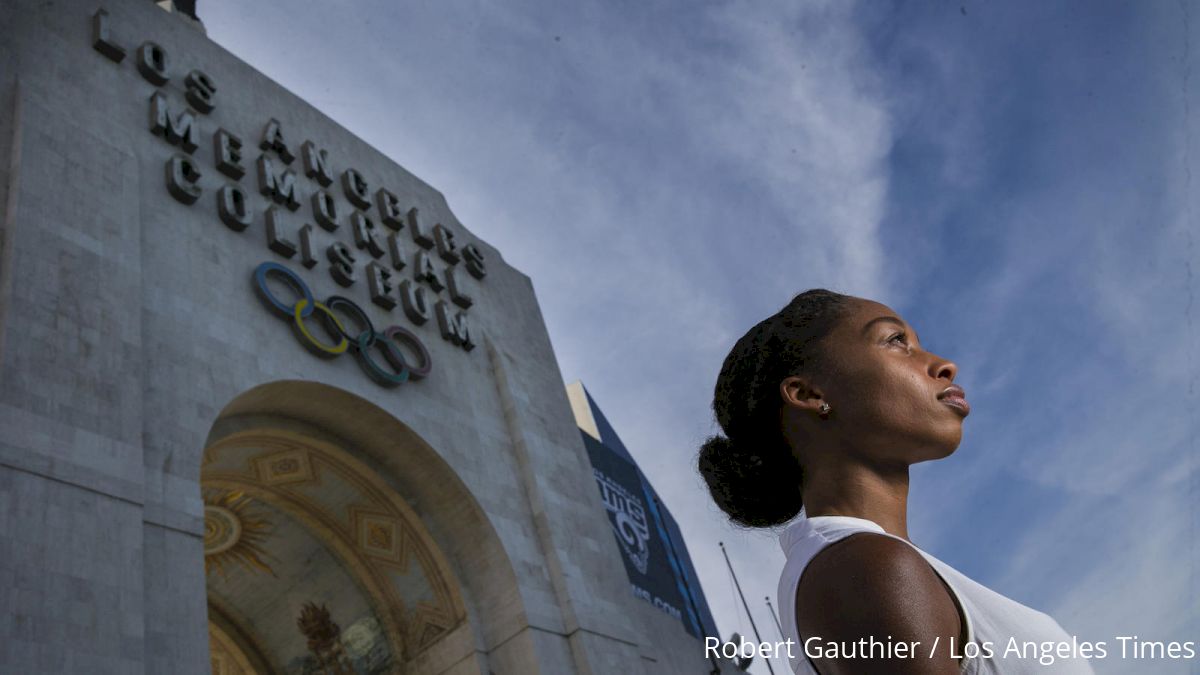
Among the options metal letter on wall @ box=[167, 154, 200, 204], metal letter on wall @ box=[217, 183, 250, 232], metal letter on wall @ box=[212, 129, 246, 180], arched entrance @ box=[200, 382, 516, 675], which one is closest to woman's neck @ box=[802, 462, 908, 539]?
arched entrance @ box=[200, 382, 516, 675]

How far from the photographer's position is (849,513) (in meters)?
2.45

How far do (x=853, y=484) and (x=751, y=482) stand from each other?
1.35 feet

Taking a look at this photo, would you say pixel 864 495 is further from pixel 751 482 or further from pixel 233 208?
pixel 233 208

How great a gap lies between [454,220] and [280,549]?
829cm

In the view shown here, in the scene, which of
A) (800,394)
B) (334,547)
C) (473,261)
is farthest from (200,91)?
(800,394)

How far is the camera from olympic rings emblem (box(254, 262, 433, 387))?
1509 cm

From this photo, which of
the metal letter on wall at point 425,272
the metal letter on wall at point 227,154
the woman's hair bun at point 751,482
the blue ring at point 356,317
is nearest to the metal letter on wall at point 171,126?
the metal letter on wall at point 227,154

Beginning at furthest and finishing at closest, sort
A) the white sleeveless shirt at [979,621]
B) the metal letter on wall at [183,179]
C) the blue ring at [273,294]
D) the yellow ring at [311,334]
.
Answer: the yellow ring at [311,334] → the blue ring at [273,294] → the metal letter on wall at [183,179] → the white sleeveless shirt at [979,621]

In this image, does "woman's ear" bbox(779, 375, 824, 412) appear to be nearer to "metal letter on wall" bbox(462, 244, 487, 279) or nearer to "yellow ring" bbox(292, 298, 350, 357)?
"yellow ring" bbox(292, 298, 350, 357)

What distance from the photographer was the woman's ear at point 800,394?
8.43 feet

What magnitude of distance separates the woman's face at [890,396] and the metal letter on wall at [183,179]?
1398 cm

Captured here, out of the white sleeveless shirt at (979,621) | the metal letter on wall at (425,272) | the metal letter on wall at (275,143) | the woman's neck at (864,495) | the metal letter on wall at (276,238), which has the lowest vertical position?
the white sleeveless shirt at (979,621)

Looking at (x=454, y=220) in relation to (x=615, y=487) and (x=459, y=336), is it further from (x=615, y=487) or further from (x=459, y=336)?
(x=615, y=487)

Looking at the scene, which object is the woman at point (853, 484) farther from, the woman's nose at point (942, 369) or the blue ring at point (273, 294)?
the blue ring at point (273, 294)
